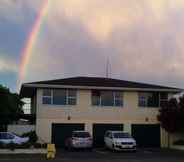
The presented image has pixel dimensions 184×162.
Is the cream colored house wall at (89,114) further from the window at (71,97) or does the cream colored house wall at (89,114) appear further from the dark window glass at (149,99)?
the dark window glass at (149,99)

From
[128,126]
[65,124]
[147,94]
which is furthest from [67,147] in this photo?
[147,94]

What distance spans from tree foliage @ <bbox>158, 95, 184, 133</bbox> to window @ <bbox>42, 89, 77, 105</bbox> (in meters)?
8.33

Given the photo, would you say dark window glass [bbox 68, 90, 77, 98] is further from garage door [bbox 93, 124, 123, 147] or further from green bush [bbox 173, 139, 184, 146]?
green bush [bbox 173, 139, 184, 146]

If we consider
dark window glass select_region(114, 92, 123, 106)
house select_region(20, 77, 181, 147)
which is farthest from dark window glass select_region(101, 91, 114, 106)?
dark window glass select_region(114, 92, 123, 106)

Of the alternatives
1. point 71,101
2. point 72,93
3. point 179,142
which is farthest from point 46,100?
point 179,142

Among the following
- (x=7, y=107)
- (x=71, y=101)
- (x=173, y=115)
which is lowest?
(x=173, y=115)

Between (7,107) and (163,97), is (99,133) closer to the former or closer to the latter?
(163,97)

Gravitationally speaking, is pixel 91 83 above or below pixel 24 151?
above

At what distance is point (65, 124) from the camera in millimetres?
43281

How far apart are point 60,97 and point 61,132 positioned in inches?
126

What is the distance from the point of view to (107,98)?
44906 mm

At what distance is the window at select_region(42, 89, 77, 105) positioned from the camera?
4319 centimetres

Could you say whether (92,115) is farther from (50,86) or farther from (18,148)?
(18,148)

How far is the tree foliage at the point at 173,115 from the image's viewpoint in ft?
141
